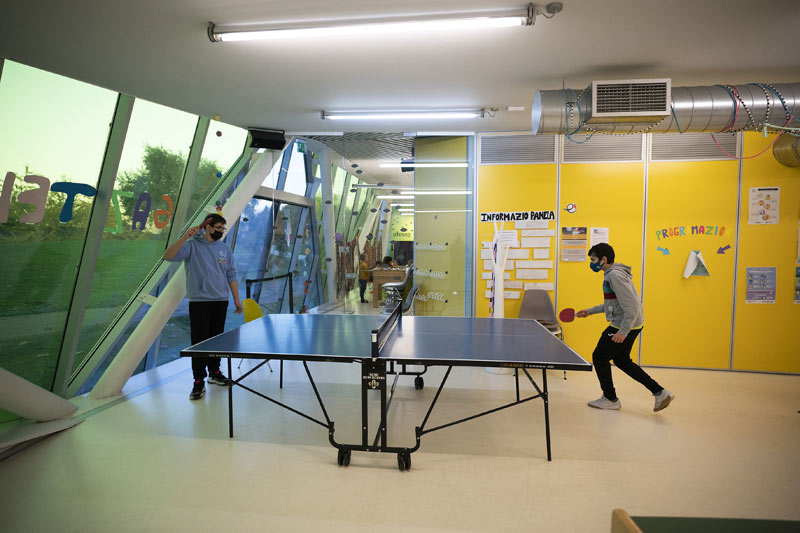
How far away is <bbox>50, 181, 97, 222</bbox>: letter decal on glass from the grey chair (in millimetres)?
5050

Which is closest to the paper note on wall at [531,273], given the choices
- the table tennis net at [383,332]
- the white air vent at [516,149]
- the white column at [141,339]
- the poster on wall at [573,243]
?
the poster on wall at [573,243]

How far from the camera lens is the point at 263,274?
270 inches

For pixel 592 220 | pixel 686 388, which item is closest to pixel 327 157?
pixel 592 220

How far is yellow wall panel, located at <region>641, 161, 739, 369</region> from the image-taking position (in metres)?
5.26

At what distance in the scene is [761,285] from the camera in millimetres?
5199

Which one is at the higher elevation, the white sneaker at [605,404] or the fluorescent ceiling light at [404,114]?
the fluorescent ceiling light at [404,114]

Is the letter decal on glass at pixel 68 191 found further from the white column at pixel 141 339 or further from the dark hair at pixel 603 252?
the dark hair at pixel 603 252

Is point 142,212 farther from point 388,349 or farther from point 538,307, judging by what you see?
point 538,307

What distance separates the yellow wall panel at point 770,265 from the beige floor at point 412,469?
981 millimetres

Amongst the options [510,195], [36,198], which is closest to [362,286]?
[510,195]

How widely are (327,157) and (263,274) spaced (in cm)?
239

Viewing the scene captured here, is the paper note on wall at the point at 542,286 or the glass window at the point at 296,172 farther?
the glass window at the point at 296,172

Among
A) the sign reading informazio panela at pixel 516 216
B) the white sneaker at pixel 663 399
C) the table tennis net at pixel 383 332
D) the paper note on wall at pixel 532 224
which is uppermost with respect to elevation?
the sign reading informazio panela at pixel 516 216

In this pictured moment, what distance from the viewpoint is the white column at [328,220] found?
25.0ft
